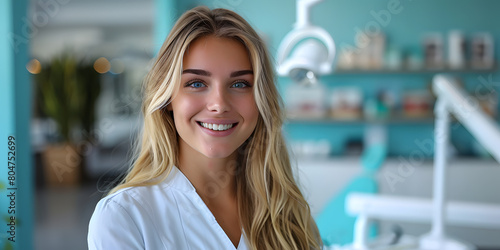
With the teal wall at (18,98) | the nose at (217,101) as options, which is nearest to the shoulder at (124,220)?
the nose at (217,101)

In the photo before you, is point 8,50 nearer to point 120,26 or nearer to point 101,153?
point 101,153

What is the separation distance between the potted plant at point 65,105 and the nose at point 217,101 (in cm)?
635

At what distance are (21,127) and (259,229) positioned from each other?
5.26 feet

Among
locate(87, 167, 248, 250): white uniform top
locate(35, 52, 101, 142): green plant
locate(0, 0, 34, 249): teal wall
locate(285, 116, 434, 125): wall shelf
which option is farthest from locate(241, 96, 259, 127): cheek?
locate(35, 52, 101, 142): green plant

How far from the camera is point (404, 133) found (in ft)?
15.2

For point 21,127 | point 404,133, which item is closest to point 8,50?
point 21,127

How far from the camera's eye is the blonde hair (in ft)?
3.53

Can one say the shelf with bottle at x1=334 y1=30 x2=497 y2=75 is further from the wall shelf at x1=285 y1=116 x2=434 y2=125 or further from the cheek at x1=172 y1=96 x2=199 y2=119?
the cheek at x1=172 y1=96 x2=199 y2=119

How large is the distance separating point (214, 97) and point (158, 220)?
300mm

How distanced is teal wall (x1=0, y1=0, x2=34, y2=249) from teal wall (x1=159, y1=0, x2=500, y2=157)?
2.39 metres

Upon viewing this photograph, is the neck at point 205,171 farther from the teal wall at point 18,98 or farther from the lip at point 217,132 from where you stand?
the teal wall at point 18,98

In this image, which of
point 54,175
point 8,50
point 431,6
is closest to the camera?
point 8,50

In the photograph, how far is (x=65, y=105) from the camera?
696 centimetres

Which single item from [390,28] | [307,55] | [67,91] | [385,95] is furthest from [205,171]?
[67,91]
